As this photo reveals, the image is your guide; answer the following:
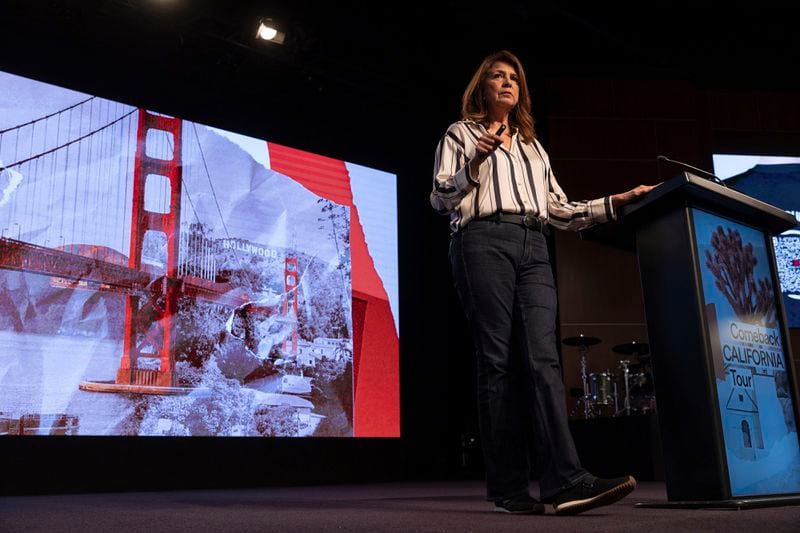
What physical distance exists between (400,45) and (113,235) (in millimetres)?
2671

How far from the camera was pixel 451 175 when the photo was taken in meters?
1.92

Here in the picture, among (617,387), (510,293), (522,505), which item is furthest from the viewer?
(617,387)

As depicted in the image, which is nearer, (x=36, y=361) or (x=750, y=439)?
(x=750, y=439)

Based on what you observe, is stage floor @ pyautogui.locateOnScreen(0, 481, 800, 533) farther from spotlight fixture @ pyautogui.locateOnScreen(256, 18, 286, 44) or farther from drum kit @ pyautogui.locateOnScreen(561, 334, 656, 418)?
drum kit @ pyautogui.locateOnScreen(561, 334, 656, 418)

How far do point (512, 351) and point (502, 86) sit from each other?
684 mm

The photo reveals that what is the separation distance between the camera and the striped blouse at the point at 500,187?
6.13 ft

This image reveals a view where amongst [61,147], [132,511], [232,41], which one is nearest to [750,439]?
[132,511]

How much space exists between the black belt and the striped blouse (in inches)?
0.4

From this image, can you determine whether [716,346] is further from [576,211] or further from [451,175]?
[451,175]

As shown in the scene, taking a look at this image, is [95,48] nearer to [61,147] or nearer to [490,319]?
[61,147]

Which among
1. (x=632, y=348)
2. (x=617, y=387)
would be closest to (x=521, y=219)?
(x=632, y=348)

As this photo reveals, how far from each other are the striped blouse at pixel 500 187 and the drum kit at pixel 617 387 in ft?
12.7

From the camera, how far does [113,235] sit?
171 inches

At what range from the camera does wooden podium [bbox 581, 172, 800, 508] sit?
1705mm
